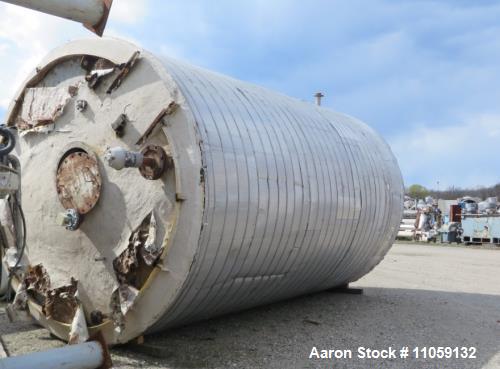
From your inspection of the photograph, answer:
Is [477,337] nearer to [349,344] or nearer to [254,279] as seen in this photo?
[349,344]

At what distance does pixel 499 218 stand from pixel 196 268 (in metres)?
23.0

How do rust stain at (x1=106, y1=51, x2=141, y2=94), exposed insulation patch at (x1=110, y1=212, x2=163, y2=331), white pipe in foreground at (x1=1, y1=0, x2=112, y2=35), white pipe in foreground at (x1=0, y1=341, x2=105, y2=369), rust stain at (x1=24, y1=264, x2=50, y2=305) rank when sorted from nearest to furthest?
white pipe in foreground at (x1=1, y1=0, x2=112, y2=35) < white pipe in foreground at (x1=0, y1=341, x2=105, y2=369) < exposed insulation patch at (x1=110, y1=212, x2=163, y2=331) < rust stain at (x1=106, y1=51, x2=141, y2=94) < rust stain at (x1=24, y1=264, x2=50, y2=305)

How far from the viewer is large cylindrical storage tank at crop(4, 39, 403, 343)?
5.06 metres

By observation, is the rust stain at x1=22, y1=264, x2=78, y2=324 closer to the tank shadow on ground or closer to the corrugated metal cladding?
the tank shadow on ground

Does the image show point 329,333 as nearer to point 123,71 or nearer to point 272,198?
point 272,198

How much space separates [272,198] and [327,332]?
2.19m

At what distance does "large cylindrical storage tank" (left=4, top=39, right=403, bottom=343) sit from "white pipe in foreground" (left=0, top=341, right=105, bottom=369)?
0.77 meters

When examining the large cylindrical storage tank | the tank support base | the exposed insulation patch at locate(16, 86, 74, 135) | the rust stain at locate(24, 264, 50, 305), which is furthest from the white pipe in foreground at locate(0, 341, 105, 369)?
the tank support base

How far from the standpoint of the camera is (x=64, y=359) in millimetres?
4129

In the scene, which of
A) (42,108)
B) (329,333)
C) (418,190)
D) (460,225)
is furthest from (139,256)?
(418,190)

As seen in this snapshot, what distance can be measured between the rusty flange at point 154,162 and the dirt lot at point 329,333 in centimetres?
181

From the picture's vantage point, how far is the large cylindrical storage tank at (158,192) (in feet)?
16.6

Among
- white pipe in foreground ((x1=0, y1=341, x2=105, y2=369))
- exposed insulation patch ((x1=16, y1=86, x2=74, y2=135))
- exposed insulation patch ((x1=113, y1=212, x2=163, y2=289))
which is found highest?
exposed insulation patch ((x1=16, y1=86, x2=74, y2=135))

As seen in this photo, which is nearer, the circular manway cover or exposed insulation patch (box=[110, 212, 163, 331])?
exposed insulation patch (box=[110, 212, 163, 331])
